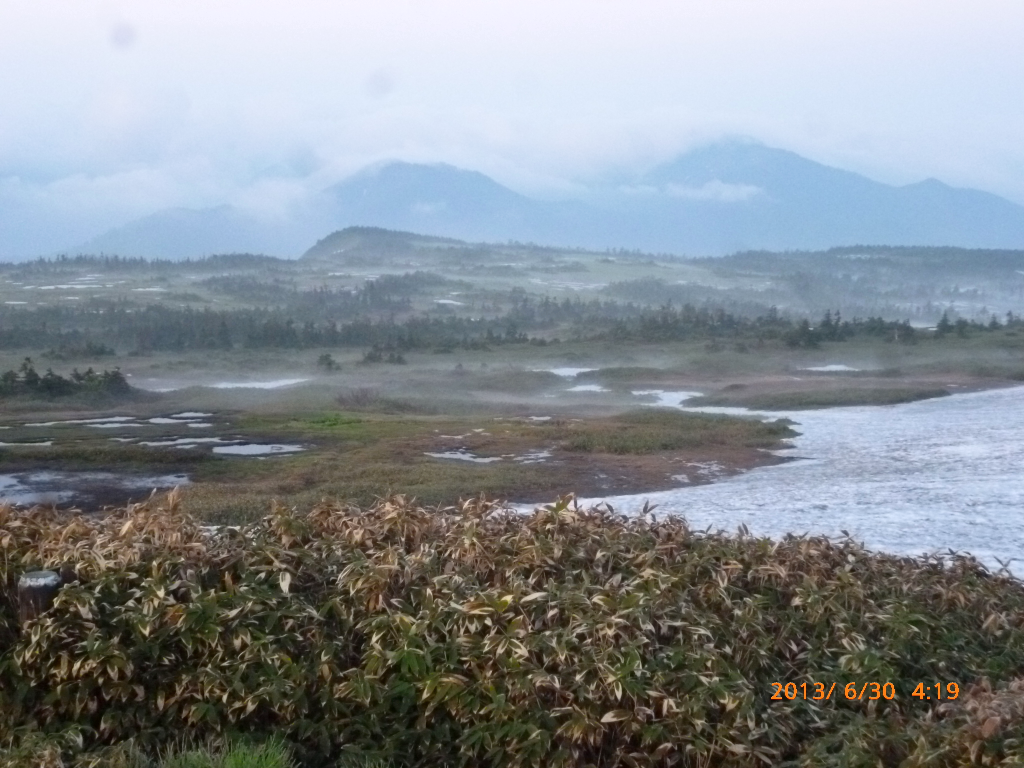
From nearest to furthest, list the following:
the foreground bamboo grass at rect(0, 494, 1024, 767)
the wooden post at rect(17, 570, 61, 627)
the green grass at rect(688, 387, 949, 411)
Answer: the foreground bamboo grass at rect(0, 494, 1024, 767) → the wooden post at rect(17, 570, 61, 627) → the green grass at rect(688, 387, 949, 411)

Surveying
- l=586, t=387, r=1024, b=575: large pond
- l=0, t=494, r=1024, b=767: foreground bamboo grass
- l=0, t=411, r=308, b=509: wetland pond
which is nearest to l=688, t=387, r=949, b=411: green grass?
l=586, t=387, r=1024, b=575: large pond

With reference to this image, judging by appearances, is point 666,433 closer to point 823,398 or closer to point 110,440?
point 823,398

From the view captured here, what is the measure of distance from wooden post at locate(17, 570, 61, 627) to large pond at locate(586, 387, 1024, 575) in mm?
4391

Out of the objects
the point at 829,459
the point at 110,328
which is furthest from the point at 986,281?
the point at 829,459

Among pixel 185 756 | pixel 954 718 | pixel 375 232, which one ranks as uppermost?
pixel 375 232

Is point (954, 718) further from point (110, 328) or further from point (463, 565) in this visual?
point (110, 328)

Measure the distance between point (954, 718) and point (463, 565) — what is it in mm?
2443

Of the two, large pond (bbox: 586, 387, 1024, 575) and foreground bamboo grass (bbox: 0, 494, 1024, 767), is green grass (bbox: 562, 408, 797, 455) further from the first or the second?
foreground bamboo grass (bbox: 0, 494, 1024, 767)

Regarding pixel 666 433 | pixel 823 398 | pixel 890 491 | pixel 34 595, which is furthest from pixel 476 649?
pixel 823 398

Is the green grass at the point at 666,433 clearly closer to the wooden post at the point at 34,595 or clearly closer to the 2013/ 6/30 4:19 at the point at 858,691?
the 2013/ 6/30 4:19 at the point at 858,691

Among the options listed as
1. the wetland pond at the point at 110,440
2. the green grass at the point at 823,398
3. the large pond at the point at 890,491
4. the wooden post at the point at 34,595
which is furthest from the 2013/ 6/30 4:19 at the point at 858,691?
the green grass at the point at 823,398

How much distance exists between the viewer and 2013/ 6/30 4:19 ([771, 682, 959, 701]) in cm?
478

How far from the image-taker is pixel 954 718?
4094mm

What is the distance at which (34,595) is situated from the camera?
504cm
